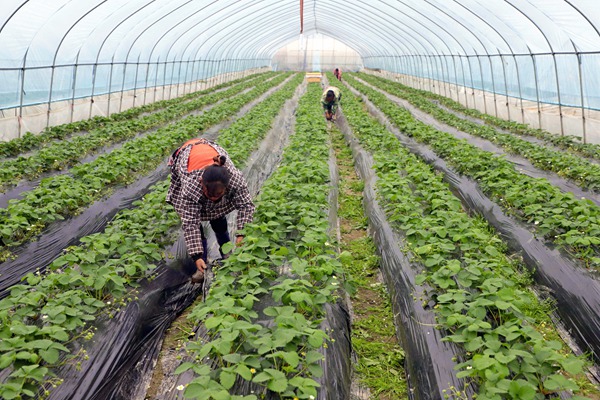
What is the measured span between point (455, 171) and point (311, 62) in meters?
Result: 51.6

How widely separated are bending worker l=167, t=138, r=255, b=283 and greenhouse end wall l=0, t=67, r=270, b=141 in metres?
8.59

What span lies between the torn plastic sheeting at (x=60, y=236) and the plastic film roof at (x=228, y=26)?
5616 millimetres

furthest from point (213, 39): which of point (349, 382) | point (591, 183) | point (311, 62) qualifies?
point (311, 62)

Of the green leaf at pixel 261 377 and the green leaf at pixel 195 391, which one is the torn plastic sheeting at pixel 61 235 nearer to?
the green leaf at pixel 195 391

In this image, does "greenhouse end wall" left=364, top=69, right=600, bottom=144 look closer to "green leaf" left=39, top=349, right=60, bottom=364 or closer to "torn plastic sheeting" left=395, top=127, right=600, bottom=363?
"torn plastic sheeting" left=395, top=127, right=600, bottom=363

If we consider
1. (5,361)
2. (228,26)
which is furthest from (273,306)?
(228,26)

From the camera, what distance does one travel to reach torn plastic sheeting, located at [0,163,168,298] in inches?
178

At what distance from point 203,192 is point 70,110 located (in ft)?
38.5

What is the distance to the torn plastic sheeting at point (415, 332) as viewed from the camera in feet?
10.3

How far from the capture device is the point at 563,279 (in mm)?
4445

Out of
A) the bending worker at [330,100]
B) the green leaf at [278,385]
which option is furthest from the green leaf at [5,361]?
the bending worker at [330,100]

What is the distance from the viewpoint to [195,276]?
4.62 m

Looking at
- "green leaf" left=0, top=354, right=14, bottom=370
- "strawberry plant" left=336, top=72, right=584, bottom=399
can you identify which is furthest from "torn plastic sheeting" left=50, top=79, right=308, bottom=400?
"strawberry plant" left=336, top=72, right=584, bottom=399

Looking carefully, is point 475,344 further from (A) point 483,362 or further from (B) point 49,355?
(B) point 49,355
